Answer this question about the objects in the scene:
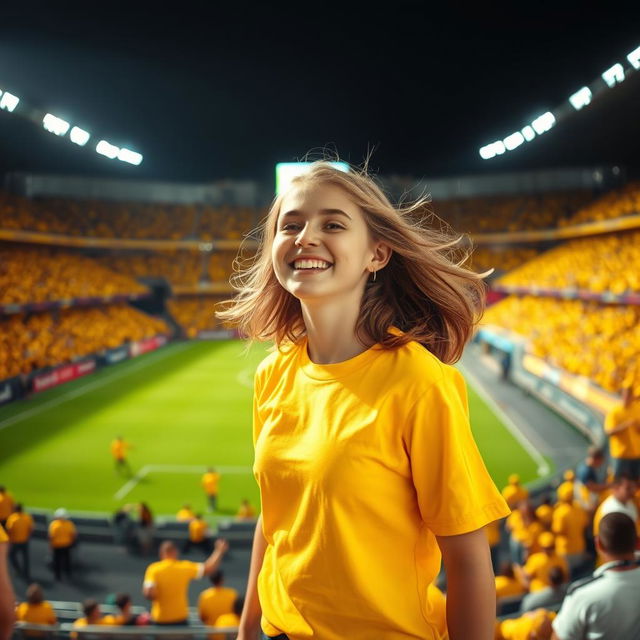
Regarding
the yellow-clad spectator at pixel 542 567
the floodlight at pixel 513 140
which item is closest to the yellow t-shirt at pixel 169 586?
the yellow-clad spectator at pixel 542 567

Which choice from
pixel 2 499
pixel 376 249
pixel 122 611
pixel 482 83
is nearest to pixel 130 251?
pixel 482 83

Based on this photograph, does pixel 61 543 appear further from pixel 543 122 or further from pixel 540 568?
pixel 543 122

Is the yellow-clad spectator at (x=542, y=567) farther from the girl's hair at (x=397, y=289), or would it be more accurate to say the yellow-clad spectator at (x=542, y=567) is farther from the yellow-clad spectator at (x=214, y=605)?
the girl's hair at (x=397, y=289)

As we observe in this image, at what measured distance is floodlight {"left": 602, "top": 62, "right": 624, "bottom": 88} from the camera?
64.7ft

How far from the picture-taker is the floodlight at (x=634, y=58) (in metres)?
18.4

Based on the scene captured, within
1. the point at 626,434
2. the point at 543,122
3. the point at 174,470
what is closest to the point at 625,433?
the point at 626,434

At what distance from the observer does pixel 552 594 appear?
541 centimetres

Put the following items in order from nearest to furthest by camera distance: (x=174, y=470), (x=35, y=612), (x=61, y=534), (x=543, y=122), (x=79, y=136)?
1. (x=35, y=612)
2. (x=61, y=534)
3. (x=174, y=470)
4. (x=543, y=122)
5. (x=79, y=136)

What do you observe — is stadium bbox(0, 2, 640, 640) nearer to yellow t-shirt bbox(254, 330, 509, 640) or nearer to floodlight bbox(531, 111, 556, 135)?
yellow t-shirt bbox(254, 330, 509, 640)

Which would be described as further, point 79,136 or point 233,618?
point 79,136

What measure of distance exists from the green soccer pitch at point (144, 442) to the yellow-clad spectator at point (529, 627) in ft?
24.2

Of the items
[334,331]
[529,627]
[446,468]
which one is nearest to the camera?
[446,468]

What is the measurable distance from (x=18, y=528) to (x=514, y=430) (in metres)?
12.3

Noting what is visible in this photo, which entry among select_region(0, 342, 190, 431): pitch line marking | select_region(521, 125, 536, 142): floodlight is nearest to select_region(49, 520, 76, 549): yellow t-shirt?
select_region(0, 342, 190, 431): pitch line marking
